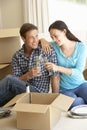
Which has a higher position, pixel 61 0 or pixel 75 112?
pixel 61 0

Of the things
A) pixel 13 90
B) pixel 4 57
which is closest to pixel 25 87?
pixel 13 90

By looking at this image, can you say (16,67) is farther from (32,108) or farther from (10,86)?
(32,108)

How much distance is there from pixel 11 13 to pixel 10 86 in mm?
1752

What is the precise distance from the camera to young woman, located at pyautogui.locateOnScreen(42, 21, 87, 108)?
6.88ft

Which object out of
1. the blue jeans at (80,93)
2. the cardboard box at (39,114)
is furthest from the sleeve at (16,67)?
the cardboard box at (39,114)

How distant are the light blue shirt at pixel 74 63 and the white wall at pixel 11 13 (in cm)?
159

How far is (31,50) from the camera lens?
2.19 metres

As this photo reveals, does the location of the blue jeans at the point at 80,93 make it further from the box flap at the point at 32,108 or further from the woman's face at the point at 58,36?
Answer: the box flap at the point at 32,108

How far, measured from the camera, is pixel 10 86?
7.07 feet

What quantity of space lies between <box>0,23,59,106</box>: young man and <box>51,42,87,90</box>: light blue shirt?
54mm

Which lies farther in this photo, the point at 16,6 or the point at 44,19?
the point at 16,6

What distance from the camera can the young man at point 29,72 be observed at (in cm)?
213

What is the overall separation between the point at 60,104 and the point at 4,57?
1.70m

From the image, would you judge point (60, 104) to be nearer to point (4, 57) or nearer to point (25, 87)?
point (25, 87)
